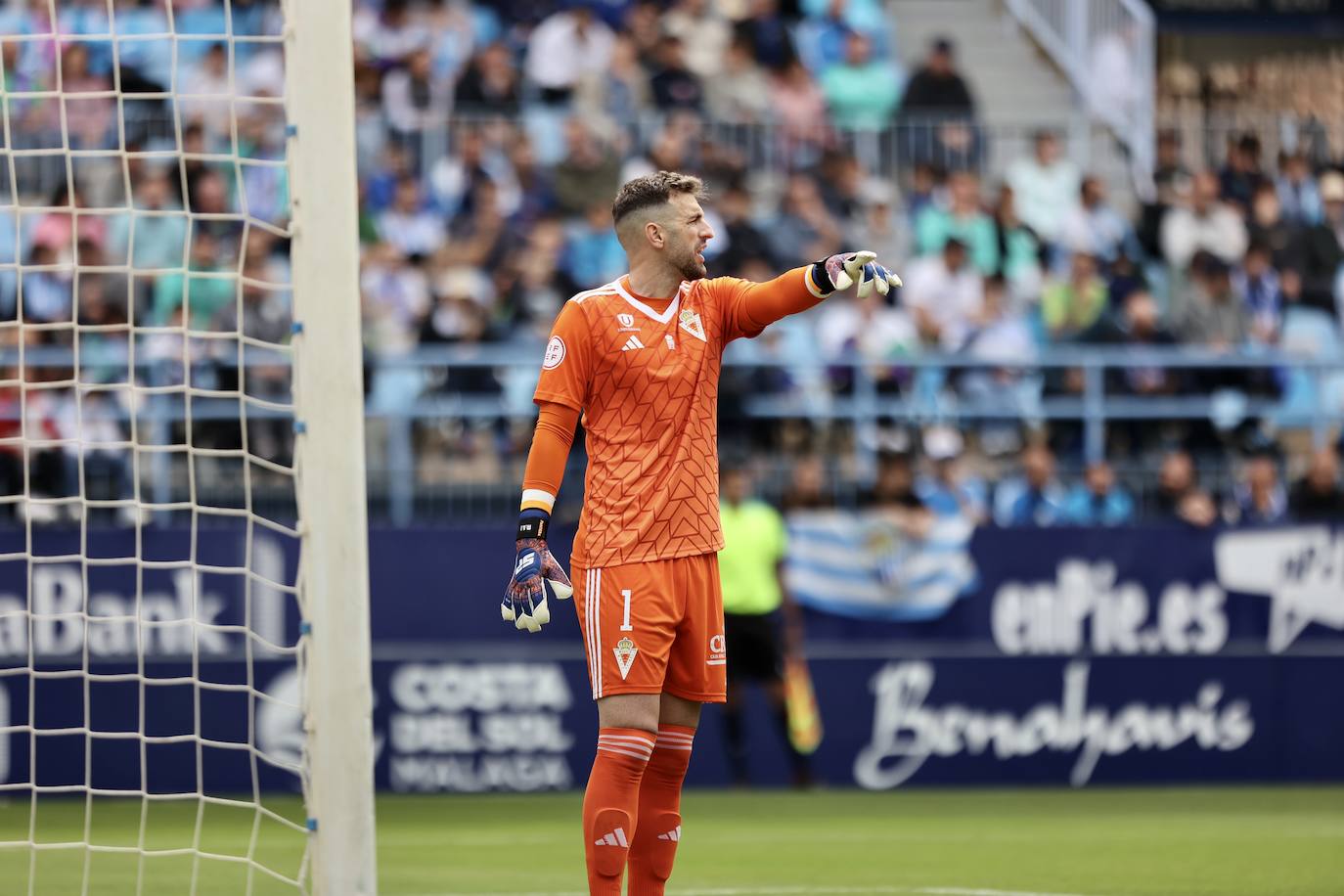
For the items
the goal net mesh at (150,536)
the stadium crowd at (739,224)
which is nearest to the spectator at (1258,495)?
the stadium crowd at (739,224)

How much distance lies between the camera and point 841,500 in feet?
47.1

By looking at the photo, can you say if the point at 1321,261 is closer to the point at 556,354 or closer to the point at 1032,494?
the point at 1032,494

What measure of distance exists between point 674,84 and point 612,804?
11344 mm

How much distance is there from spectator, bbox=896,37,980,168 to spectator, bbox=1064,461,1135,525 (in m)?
3.66

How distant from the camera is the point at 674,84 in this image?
16953 mm

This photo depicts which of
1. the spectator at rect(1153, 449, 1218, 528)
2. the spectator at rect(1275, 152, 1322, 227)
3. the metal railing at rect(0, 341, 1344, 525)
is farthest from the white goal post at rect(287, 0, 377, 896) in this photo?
the spectator at rect(1275, 152, 1322, 227)

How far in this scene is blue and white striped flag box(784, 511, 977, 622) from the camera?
14.2 m

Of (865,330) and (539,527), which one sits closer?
(539,527)

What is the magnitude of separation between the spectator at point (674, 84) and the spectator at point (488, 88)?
120cm

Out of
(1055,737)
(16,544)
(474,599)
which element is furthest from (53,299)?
(1055,737)

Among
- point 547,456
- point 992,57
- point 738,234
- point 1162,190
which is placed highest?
point 992,57

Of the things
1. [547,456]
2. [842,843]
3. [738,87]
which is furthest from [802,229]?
[547,456]

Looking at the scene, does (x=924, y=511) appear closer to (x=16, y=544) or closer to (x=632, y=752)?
(x=16, y=544)

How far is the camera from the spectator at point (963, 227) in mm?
16266
